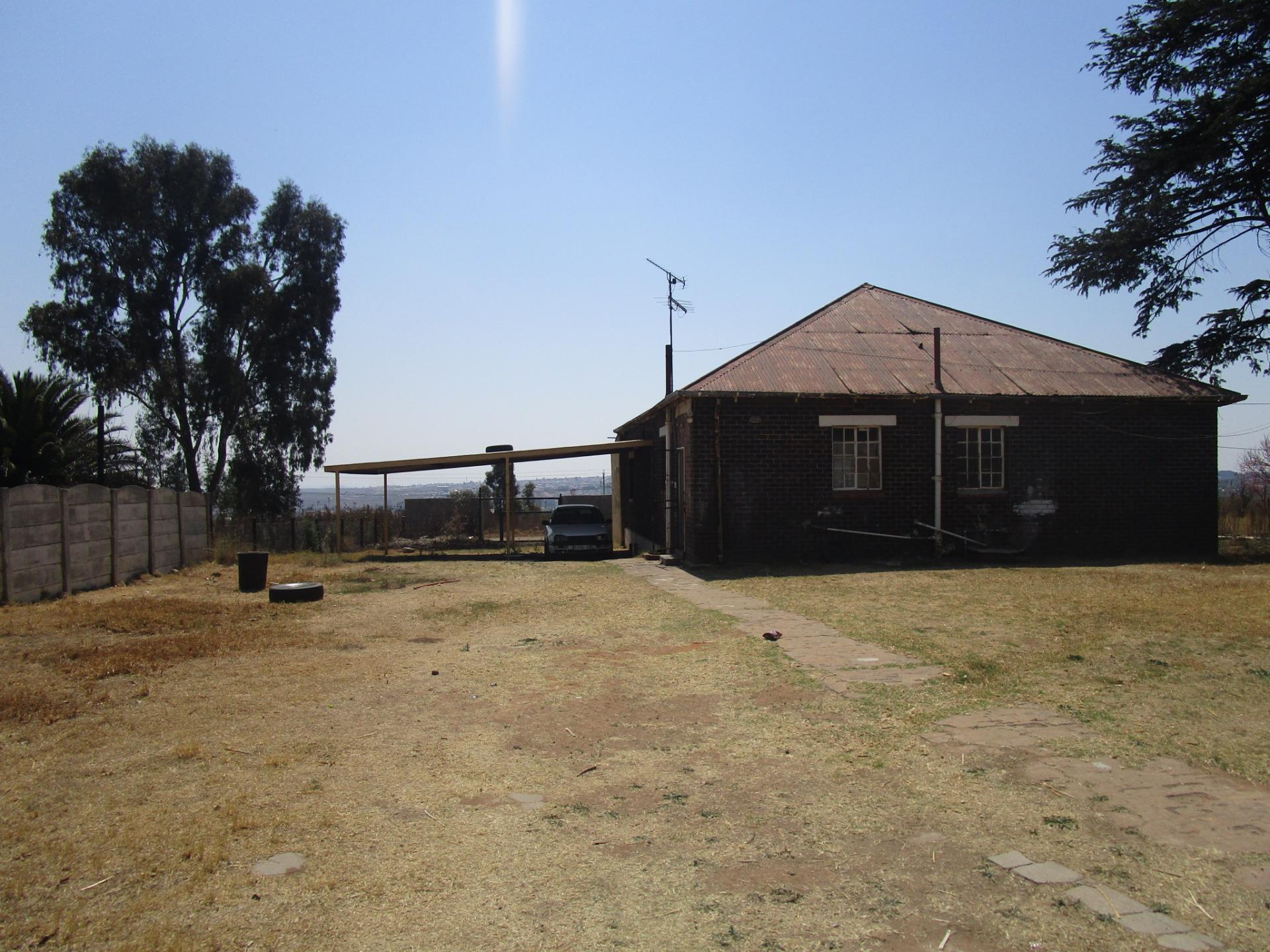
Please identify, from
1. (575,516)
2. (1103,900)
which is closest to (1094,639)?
(1103,900)

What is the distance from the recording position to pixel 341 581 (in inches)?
624

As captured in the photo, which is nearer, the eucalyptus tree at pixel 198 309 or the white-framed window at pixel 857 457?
the white-framed window at pixel 857 457

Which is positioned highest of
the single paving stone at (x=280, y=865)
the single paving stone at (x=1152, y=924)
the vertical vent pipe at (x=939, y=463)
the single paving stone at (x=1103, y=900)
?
the vertical vent pipe at (x=939, y=463)

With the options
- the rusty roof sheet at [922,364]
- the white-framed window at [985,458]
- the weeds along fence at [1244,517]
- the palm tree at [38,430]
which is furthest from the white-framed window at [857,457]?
the palm tree at [38,430]

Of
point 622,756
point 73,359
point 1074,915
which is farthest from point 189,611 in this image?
point 73,359

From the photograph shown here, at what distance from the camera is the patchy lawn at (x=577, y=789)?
3301 mm

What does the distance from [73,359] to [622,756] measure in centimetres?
3262

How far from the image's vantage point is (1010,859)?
12.4ft

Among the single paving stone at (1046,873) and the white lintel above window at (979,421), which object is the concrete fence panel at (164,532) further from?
the single paving stone at (1046,873)

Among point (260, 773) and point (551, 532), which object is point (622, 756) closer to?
point (260, 773)

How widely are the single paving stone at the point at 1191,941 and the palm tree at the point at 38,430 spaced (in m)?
21.2

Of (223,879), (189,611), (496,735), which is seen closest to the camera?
(223,879)

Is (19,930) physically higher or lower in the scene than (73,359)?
lower

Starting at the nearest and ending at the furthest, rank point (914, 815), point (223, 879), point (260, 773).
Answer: point (223, 879) < point (914, 815) < point (260, 773)
